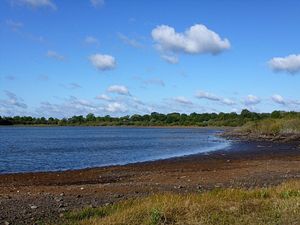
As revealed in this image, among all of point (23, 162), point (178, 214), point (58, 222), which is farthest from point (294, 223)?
point (23, 162)

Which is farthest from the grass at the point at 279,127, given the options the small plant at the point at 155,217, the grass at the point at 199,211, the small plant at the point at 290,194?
the small plant at the point at 155,217

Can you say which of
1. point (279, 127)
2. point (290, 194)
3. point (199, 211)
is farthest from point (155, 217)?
point (279, 127)

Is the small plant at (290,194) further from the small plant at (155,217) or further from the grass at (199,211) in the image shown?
the small plant at (155,217)

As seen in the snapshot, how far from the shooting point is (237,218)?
10.2m

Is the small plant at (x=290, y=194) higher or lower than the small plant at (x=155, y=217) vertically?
higher

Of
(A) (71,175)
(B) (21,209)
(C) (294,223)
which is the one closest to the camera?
(C) (294,223)

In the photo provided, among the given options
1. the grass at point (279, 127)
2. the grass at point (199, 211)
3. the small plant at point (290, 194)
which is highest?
the grass at point (279, 127)

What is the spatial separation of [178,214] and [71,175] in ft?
56.4

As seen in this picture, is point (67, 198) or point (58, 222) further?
point (67, 198)

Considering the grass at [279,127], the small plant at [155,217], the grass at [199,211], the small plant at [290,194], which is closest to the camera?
the small plant at [155,217]

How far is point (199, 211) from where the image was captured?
10.5 m

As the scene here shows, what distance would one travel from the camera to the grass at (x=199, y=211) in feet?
32.5

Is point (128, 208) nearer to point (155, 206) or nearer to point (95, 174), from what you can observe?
point (155, 206)

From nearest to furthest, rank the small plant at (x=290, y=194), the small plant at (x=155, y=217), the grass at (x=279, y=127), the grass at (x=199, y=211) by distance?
the small plant at (x=155, y=217)
the grass at (x=199, y=211)
the small plant at (x=290, y=194)
the grass at (x=279, y=127)
